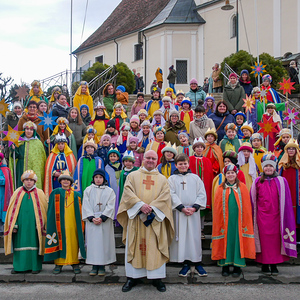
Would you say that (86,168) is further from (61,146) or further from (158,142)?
(158,142)

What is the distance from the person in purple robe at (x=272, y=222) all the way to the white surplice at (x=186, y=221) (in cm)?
89

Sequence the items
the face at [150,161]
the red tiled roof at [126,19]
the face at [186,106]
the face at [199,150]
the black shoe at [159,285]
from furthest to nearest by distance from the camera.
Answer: the red tiled roof at [126,19] < the face at [186,106] < the face at [199,150] < the face at [150,161] < the black shoe at [159,285]

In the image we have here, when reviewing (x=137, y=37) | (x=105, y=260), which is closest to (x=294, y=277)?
(x=105, y=260)

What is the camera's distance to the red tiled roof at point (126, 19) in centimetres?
3506

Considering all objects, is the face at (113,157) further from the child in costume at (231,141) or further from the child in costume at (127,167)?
the child in costume at (231,141)

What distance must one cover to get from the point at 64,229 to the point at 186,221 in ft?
6.03

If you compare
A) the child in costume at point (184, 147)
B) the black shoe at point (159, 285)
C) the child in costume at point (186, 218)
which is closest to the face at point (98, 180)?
the child in costume at point (186, 218)

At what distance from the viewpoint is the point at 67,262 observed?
665 centimetres

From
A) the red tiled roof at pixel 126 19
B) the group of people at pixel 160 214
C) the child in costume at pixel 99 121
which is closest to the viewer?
the group of people at pixel 160 214

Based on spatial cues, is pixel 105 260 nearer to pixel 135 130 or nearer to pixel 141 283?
pixel 141 283

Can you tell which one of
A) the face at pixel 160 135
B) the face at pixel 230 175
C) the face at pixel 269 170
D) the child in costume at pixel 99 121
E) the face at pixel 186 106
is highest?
the face at pixel 186 106

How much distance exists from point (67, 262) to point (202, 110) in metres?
4.17

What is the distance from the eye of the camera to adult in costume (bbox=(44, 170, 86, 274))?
6.65 meters

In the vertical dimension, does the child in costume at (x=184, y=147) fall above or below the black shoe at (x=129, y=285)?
above
